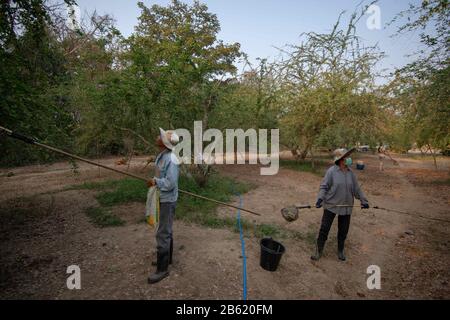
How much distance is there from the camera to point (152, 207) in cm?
416

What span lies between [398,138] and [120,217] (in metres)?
24.2

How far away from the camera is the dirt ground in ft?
12.9

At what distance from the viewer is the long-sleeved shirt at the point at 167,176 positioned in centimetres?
396

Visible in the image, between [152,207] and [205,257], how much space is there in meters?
1.60

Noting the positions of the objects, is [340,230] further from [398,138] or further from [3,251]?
[398,138]

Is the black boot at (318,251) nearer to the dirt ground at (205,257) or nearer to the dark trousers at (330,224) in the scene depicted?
the dark trousers at (330,224)

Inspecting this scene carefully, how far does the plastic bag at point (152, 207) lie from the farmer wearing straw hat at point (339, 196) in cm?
318

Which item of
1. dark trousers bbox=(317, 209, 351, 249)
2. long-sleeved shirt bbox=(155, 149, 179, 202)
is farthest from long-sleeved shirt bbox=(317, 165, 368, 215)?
long-sleeved shirt bbox=(155, 149, 179, 202)

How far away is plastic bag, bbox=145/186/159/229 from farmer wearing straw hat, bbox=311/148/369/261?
125 inches

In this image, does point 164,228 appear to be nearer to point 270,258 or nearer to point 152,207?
point 152,207
